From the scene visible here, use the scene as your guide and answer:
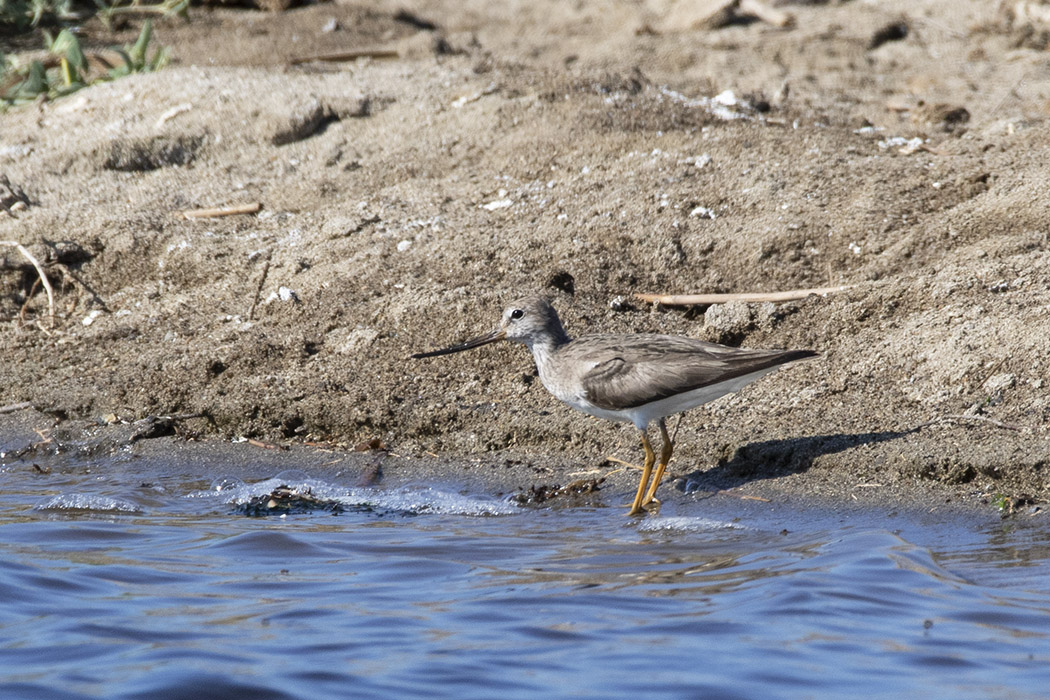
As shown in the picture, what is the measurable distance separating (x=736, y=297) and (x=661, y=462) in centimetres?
133

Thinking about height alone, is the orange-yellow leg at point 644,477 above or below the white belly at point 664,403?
below

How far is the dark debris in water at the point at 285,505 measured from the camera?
6.14m

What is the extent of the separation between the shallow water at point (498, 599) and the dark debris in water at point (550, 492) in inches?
4.1

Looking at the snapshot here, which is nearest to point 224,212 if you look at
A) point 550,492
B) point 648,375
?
point 550,492

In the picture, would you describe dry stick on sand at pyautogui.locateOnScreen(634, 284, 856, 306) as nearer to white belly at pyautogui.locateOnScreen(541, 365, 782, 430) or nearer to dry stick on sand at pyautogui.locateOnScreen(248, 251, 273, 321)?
white belly at pyautogui.locateOnScreen(541, 365, 782, 430)

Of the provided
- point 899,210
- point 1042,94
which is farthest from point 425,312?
point 1042,94

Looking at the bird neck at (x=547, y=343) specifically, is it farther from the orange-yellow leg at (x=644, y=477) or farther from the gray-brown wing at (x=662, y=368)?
the orange-yellow leg at (x=644, y=477)

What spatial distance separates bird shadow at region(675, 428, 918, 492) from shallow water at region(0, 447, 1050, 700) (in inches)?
12.4

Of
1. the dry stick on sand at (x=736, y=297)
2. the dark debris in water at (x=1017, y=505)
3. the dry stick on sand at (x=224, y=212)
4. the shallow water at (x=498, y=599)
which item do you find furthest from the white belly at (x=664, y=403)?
the dry stick on sand at (x=224, y=212)

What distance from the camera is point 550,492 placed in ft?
20.3

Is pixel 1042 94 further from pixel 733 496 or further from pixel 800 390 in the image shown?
pixel 733 496

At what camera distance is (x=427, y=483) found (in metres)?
6.36

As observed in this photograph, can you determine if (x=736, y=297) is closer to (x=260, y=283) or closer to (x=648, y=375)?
(x=648, y=375)

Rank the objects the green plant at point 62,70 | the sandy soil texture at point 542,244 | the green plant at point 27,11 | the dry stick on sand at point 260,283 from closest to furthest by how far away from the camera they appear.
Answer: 1. the sandy soil texture at point 542,244
2. the dry stick on sand at point 260,283
3. the green plant at point 62,70
4. the green plant at point 27,11
